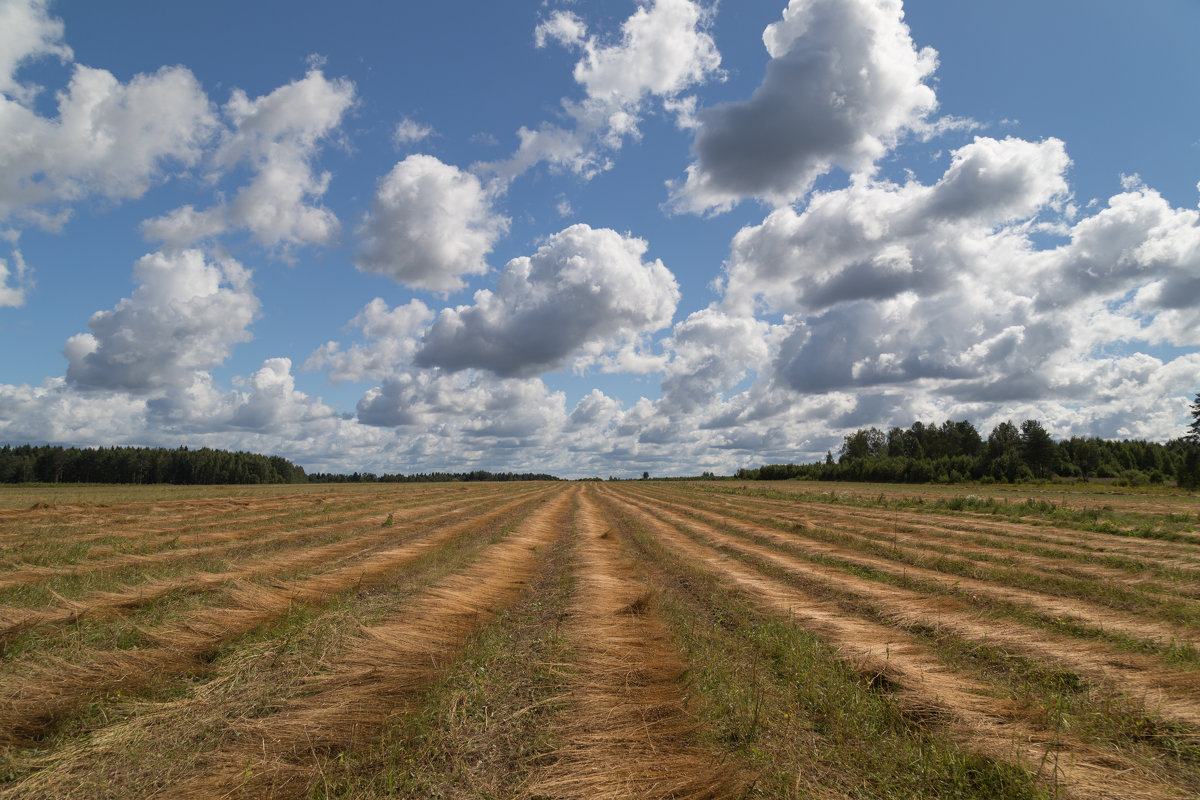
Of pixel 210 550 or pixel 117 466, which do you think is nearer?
pixel 210 550

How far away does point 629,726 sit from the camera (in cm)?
497

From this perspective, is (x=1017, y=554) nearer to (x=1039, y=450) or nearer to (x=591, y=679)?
(x=591, y=679)

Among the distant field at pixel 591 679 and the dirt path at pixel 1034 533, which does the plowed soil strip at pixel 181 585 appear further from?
the dirt path at pixel 1034 533

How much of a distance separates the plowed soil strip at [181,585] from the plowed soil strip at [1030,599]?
13.7 metres

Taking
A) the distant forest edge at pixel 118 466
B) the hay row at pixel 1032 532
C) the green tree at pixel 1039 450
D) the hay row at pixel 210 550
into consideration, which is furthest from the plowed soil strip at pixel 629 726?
the distant forest edge at pixel 118 466

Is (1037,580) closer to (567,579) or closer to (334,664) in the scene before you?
(567,579)

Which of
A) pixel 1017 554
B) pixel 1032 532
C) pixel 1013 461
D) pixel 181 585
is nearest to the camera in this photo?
pixel 181 585

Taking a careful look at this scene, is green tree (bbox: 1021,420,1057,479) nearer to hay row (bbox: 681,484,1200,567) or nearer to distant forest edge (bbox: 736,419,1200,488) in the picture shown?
distant forest edge (bbox: 736,419,1200,488)

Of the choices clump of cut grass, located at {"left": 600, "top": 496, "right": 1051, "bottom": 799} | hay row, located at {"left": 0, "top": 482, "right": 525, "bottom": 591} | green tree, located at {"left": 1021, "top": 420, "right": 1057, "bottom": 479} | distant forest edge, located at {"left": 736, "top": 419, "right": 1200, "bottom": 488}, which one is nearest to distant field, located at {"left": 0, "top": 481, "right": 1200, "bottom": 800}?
clump of cut grass, located at {"left": 600, "top": 496, "right": 1051, "bottom": 799}

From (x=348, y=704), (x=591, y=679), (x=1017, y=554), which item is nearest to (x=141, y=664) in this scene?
(x=348, y=704)

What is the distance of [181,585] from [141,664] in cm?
460

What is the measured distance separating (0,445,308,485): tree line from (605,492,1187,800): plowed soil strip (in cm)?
14704

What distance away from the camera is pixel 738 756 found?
4551 millimetres

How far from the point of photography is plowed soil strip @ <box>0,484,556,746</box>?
5.04 m
